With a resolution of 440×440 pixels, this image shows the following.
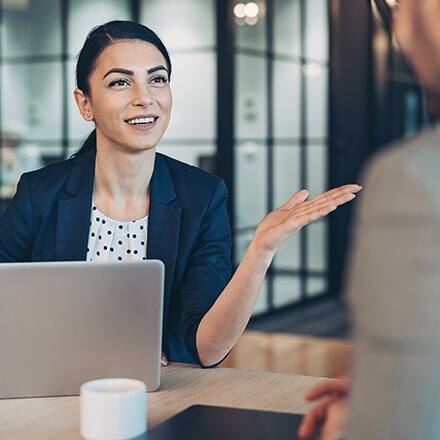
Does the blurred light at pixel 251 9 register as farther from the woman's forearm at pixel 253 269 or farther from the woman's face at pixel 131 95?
the woman's forearm at pixel 253 269

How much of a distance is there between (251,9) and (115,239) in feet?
13.0

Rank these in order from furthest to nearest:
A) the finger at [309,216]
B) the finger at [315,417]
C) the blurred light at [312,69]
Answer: the blurred light at [312,69], the finger at [309,216], the finger at [315,417]

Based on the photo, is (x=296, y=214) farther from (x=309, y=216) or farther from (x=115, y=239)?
(x=115, y=239)

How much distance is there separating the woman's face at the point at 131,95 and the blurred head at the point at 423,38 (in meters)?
1.30

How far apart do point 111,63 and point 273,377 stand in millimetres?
847

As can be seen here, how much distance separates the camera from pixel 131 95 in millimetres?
2096

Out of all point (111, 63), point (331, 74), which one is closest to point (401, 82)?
point (331, 74)

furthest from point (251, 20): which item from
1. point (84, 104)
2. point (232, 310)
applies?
point (232, 310)

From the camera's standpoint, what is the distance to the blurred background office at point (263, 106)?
5613 mm

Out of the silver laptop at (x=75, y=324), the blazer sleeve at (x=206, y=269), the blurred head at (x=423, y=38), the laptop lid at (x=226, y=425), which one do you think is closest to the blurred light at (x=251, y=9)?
the blazer sleeve at (x=206, y=269)

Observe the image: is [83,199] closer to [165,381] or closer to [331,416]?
[165,381]

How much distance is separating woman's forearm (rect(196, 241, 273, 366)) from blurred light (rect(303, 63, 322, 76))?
190 inches

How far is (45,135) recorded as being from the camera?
6.15m

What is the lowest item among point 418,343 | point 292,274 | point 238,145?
point 292,274
